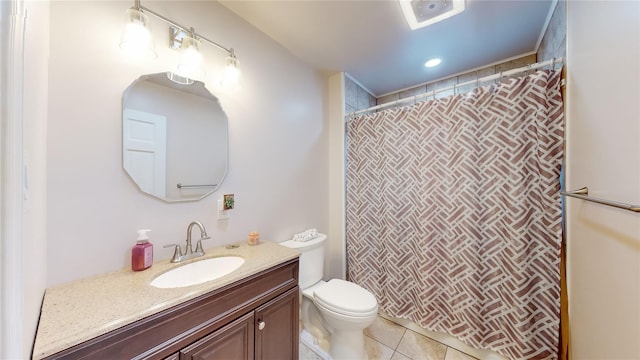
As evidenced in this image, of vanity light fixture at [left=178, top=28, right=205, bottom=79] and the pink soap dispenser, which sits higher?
vanity light fixture at [left=178, top=28, right=205, bottom=79]

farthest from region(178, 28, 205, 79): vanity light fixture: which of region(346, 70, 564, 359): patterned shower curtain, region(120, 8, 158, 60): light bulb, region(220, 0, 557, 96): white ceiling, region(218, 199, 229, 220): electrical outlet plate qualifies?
region(346, 70, 564, 359): patterned shower curtain

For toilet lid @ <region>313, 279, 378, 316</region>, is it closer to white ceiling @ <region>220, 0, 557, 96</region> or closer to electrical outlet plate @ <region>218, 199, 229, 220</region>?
electrical outlet plate @ <region>218, 199, 229, 220</region>

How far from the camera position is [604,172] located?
0.83m

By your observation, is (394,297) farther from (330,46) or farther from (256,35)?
(256,35)

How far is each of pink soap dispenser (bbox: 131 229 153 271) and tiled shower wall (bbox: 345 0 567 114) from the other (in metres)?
1.86

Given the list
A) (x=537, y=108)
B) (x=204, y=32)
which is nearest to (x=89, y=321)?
(x=204, y=32)

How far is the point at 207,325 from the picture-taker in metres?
0.83

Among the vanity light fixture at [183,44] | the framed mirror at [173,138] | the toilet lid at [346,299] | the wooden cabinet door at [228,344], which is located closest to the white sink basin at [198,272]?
the wooden cabinet door at [228,344]

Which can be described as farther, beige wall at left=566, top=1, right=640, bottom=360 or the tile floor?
the tile floor

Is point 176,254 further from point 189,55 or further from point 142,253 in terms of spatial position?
point 189,55

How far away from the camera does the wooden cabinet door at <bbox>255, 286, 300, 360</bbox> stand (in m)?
1.02

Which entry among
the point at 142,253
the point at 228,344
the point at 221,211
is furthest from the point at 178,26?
the point at 228,344

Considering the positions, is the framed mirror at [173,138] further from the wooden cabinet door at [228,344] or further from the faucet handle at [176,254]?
the wooden cabinet door at [228,344]

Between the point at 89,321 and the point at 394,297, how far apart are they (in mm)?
1846
